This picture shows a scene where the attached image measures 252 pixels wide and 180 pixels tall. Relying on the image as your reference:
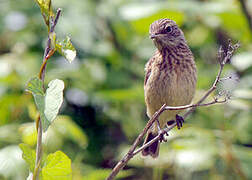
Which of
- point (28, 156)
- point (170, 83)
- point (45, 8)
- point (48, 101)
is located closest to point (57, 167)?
point (28, 156)

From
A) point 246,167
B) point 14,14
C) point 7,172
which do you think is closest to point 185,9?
point 246,167

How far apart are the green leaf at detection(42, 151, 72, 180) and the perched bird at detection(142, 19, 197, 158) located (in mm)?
1987

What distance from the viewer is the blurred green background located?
474 centimetres

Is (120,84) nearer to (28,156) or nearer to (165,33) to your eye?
(165,33)

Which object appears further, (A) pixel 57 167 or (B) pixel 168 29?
(B) pixel 168 29

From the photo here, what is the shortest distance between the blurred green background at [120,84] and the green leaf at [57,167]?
8.07 ft

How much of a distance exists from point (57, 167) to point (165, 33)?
240cm

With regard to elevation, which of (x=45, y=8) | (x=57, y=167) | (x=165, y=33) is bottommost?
(x=165, y=33)

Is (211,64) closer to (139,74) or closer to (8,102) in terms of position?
(139,74)

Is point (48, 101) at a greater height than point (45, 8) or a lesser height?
lesser

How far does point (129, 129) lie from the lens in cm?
605

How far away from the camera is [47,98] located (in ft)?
5.74

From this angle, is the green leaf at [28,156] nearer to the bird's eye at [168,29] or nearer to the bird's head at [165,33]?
the bird's head at [165,33]

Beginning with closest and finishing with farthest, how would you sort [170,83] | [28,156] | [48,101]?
[48,101]
[28,156]
[170,83]
